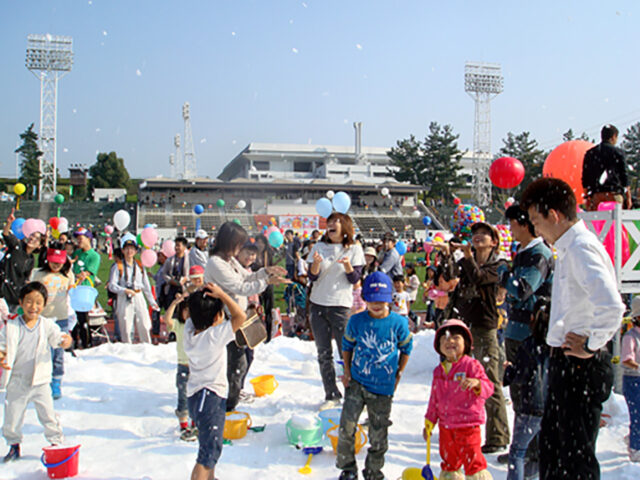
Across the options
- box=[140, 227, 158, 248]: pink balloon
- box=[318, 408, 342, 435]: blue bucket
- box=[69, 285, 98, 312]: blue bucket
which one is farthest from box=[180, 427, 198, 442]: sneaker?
box=[140, 227, 158, 248]: pink balloon

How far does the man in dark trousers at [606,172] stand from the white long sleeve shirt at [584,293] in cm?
371

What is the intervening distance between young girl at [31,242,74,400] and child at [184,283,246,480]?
8.80ft

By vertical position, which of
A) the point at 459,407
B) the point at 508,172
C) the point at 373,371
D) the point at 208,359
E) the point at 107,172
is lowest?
the point at 459,407

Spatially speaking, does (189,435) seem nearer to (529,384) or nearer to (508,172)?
(529,384)

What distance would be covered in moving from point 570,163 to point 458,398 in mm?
5085

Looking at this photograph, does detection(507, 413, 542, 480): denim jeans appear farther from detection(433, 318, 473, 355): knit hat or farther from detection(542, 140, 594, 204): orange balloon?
detection(542, 140, 594, 204): orange balloon

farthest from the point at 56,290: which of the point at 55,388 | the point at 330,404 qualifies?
the point at 330,404

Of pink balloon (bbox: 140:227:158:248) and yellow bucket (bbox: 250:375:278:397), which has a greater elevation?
pink balloon (bbox: 140:227:158:248)

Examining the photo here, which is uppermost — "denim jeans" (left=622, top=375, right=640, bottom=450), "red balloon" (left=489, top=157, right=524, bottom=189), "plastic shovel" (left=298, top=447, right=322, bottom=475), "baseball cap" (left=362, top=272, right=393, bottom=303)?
"red balloon" (left=489, top=157, right=524, bottom=189)

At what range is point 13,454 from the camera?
366 centimetres

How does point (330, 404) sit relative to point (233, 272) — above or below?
below

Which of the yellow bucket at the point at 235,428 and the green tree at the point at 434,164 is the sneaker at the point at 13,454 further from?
the green tree at the point at 434,164

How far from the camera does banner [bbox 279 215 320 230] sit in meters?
42.1

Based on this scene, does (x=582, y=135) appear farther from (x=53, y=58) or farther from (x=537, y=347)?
(x=537, y=347)
